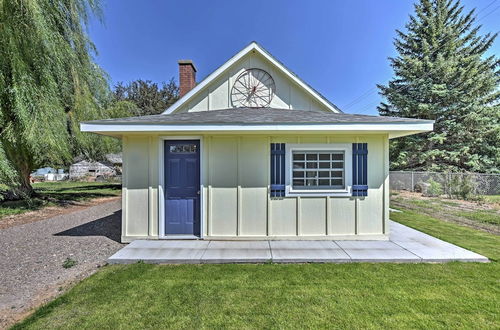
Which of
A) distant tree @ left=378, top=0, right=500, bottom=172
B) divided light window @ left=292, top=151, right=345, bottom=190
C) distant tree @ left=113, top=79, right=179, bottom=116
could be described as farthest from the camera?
distant tree @ left=113, top=79, right=179, bottom=116

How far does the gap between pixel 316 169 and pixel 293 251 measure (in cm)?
183

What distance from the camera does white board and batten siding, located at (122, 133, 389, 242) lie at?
5.38 metres

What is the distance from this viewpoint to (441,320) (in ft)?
8.93

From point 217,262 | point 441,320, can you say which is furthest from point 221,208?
point 441,320

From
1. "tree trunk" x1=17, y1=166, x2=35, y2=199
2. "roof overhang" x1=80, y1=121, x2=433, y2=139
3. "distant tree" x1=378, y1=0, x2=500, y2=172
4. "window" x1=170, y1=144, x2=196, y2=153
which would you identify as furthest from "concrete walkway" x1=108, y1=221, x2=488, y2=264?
"distant tree" x1=378, y1=0, x2=500, y2=172

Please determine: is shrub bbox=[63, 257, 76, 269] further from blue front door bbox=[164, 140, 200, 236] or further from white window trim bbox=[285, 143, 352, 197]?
white window trim bbox=[285, 143, 352, 197]

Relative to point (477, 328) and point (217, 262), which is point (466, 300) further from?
point (217, 262)

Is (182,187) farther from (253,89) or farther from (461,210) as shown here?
(461,210)

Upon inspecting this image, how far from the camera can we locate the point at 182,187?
5.45 meters

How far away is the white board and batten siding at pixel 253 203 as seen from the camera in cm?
538

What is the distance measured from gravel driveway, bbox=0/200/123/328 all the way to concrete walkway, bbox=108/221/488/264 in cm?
64

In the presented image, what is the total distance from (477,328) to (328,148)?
3.52m

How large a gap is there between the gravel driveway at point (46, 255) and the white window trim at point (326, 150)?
3.81 m

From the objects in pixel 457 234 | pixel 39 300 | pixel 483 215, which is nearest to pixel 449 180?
pixel 483 215
